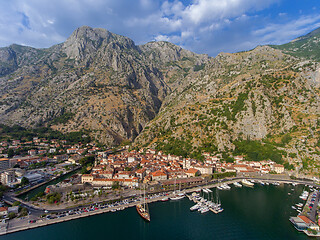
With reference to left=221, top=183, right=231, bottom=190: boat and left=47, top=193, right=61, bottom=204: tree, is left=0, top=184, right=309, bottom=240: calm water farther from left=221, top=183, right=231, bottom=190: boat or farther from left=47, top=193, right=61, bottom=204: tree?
left=47, top=193, right=61, bottom=204: tree

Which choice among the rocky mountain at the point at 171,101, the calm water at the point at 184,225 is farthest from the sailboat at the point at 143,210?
the rocky mountain at the point at 171,101

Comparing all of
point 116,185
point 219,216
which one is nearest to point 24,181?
point 116,185

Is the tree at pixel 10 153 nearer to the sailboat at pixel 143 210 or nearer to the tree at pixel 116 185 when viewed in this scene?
the tree at pixel 116 185

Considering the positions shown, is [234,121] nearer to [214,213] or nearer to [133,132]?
[214,213]

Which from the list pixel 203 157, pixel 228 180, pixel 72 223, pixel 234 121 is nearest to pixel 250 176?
pixel 228 180

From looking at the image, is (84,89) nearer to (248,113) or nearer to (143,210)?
(248,113)

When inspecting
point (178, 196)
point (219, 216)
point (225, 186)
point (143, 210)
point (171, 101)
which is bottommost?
point (219, 216)
